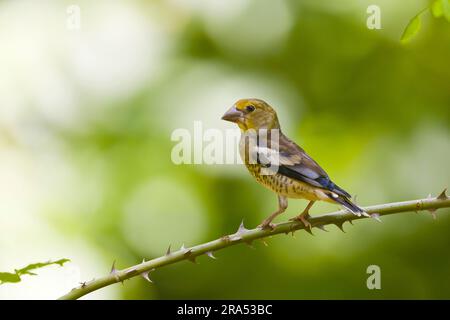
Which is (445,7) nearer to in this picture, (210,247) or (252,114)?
(210,247)

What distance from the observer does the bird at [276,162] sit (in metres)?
3.28

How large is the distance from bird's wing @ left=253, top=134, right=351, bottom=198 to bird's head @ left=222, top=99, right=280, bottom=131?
0.14 metres

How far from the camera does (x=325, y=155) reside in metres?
5.42

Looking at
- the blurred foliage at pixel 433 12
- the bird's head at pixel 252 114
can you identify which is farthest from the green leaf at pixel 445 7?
the bird's head at pixel 252 114

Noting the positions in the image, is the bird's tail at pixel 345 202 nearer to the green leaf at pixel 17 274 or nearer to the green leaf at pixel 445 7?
the green leaf at pixel 445 7

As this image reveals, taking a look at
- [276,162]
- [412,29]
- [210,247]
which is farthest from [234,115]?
[412,29]

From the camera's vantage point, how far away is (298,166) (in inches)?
134

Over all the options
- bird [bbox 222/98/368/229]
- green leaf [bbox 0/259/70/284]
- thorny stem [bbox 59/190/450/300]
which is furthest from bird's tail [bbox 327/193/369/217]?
green leaf [bbox 0/259/70/284]

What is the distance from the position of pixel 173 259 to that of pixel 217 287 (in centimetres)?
358

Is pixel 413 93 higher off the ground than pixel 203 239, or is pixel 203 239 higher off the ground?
pixel 413 93

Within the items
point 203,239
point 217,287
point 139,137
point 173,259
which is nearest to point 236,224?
point 203,239

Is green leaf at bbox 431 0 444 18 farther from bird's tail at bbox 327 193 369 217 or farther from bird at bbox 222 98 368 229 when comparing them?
bird at bbox 222 98 368 229

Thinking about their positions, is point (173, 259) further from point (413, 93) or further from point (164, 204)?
point (413, 93)

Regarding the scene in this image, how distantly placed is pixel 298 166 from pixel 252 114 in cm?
39
